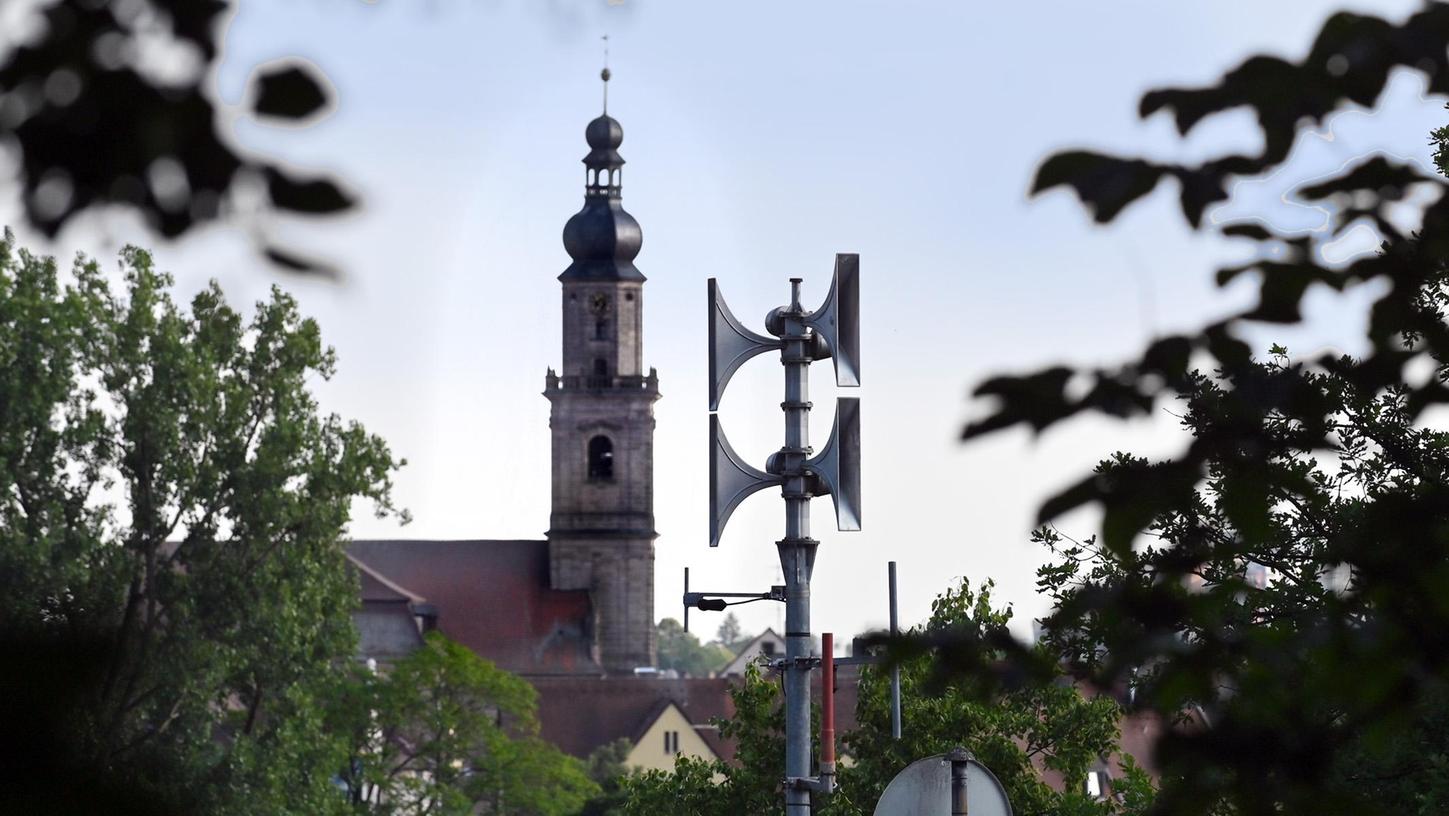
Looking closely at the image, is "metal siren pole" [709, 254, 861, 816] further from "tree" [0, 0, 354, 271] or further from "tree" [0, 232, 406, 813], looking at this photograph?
"tree" [0, 232, 406, 813]

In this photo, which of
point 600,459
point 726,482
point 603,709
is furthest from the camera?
point 600,459

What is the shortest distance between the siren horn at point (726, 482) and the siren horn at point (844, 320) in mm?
845

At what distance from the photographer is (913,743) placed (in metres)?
24.2

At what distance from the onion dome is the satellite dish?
88.6m

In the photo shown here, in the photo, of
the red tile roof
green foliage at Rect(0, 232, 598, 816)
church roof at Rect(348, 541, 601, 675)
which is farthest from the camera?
church roof at Rect(348, 541, 601, 675)

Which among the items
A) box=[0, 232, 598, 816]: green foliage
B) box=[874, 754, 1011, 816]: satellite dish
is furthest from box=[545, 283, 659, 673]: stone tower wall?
box=[874, 754, 1011, 816]: satellite dish

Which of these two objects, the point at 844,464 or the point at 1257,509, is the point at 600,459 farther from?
the point at 1257,509

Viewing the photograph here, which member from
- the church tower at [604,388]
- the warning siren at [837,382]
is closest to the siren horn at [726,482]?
the warning siren at [837,382]

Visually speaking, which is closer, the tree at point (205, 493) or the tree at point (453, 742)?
the tree at point (205, 493)

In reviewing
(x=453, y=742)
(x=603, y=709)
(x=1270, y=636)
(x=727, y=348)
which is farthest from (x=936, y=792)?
(x=603, y=709)

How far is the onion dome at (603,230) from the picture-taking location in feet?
330

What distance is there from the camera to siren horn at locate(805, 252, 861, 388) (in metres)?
14.9

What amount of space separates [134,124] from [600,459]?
3913 inches

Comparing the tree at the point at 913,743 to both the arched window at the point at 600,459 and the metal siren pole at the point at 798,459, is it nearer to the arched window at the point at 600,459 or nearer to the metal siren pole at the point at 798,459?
the metal siren pole at the point at 798,459
